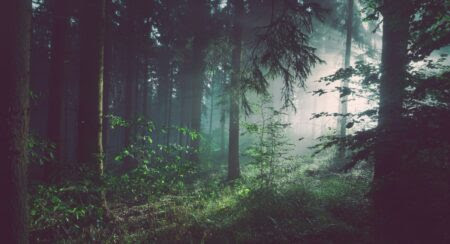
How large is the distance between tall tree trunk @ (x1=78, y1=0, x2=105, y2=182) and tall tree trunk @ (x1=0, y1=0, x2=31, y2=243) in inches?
127

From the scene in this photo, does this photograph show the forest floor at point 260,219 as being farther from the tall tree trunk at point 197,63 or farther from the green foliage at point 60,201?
the tall tree trunk at point 197,63

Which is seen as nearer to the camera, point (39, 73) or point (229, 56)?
point (229, 56)

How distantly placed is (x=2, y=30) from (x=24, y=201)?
1925 millimetres

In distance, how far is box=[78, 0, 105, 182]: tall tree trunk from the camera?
6059 millimetres

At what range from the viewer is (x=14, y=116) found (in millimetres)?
2771

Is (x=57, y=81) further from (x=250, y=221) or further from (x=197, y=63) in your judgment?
(x=197, y=63)

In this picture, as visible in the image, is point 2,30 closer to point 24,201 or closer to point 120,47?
point 24,201

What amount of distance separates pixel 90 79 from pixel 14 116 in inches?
143

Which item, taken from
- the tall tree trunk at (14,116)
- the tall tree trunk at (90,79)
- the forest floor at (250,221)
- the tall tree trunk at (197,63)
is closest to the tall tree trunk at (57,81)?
the forest floor at (250,221)

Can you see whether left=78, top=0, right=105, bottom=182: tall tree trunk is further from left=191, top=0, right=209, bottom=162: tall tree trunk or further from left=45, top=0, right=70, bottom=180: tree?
left=191, top=0, right=209, bottom=162: tall tree trunk

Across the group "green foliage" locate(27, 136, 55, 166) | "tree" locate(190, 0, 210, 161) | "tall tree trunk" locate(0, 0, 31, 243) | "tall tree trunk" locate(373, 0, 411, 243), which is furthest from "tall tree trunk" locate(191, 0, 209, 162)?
"tall tree trunk" locate(373, 0, 411, 243)

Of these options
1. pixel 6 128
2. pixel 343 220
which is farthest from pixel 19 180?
pixel 343 220

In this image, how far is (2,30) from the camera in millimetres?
2654

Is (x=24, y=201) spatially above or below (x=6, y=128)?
below
